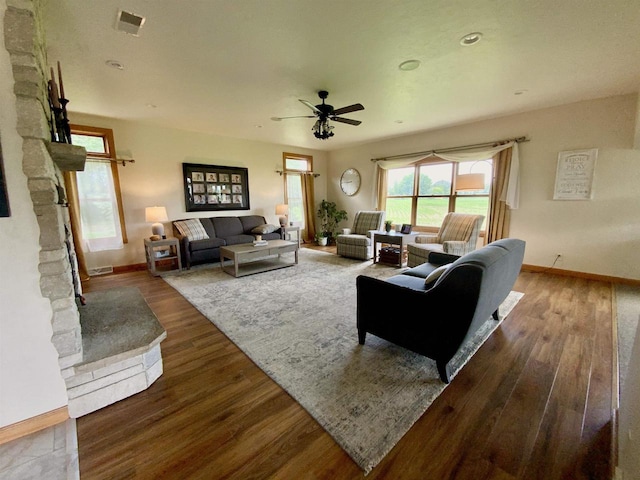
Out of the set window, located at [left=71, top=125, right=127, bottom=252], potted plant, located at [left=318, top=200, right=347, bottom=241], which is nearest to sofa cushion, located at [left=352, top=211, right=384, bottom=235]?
potted plant, located at [left=318, top=200, right=347, bottom=241]

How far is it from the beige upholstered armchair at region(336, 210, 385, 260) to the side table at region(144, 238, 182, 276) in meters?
3.01

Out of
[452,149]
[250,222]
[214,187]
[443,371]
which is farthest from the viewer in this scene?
[250,222]

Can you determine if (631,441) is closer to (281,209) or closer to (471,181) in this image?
(471,181)

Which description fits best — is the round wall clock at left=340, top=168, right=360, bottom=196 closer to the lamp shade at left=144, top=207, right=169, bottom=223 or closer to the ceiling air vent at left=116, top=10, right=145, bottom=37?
the lamp shade at left=144, top=207, right=169, bottom=223

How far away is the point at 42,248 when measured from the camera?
1358 mm

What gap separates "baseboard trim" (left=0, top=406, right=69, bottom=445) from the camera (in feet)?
4.44

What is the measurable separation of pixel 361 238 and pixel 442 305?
11.4 feet

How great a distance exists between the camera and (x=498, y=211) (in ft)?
14.8

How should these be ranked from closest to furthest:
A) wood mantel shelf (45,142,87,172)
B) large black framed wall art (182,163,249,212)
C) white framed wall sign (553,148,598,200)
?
wood mantel shelf (45,142,87,172) < white framed wall sign (553,148,598,200) < large black framed wall art (182,163,249,212)

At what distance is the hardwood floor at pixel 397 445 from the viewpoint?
120cm

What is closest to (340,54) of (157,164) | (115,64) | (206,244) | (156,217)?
(115,64)

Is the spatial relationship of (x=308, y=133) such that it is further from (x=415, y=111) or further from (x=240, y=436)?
(x=240, y=436)

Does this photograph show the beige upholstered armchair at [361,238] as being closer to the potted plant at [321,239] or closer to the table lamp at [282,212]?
the potted plant at [321,239]

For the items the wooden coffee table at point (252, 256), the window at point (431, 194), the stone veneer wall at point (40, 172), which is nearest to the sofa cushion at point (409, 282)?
the stone veneer wall at point (40, 172)
